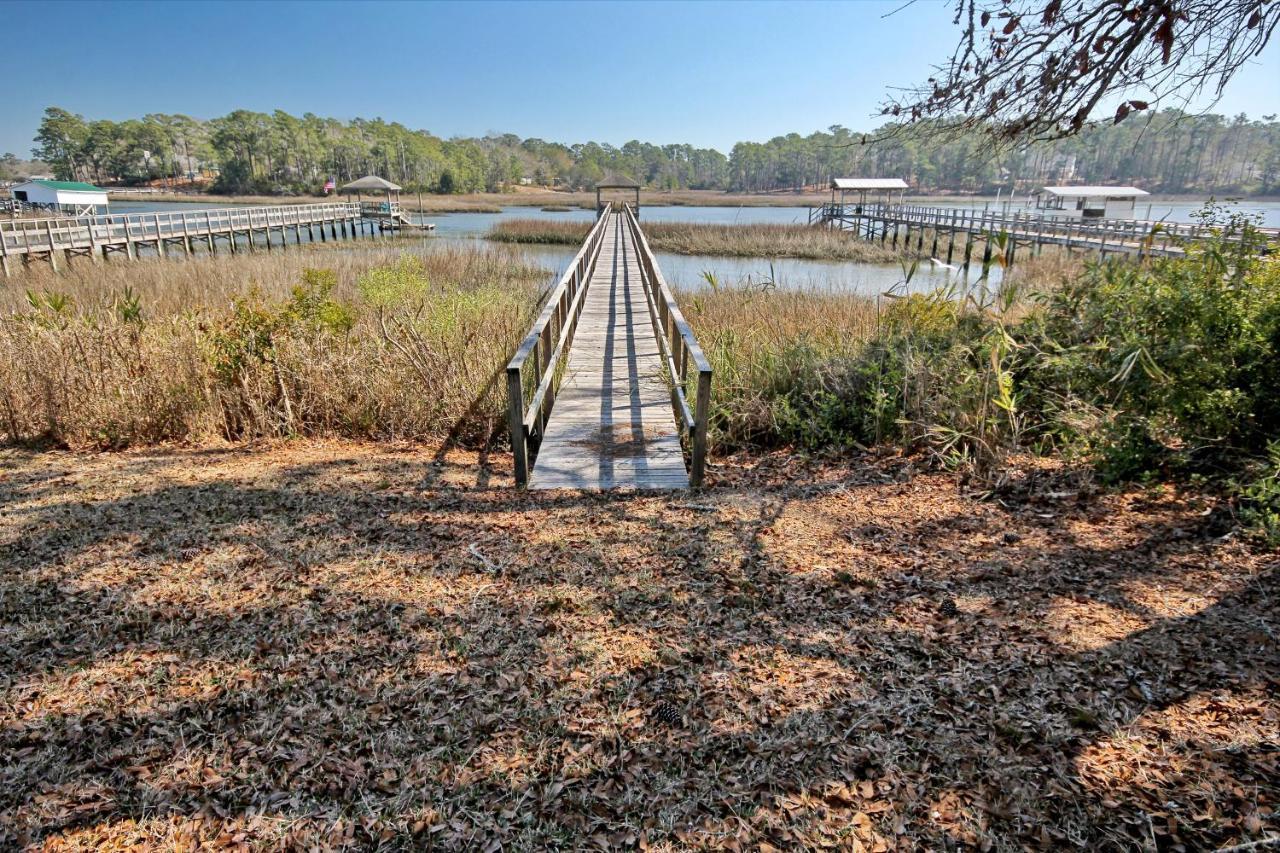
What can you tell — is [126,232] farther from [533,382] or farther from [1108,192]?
[1108,192]

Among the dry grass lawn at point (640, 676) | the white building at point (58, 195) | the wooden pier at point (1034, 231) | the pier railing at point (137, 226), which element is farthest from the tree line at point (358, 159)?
the dry grass lawn at point (640, 676)

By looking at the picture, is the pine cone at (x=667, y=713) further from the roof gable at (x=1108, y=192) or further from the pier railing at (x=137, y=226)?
the roof gable at (x=1108, y=192)

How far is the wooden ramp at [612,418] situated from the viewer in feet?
17.6

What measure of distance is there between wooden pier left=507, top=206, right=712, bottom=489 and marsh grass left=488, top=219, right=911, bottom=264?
26.2m

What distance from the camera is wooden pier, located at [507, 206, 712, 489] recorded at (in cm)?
514

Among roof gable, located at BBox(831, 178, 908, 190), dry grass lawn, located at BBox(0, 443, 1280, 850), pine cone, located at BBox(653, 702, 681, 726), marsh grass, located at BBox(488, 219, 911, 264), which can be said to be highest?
roof gable, located at BBox(831, 178, 908, 190)

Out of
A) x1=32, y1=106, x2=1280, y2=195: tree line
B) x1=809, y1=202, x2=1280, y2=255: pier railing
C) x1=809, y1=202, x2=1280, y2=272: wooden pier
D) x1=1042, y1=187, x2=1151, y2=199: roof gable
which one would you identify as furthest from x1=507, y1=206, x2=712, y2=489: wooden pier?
x1=32, y1=106, x2=1280, y2=195: tree line

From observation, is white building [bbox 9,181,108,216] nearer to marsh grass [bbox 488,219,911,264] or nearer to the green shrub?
marsh grass [bbox 488,219,911,264]

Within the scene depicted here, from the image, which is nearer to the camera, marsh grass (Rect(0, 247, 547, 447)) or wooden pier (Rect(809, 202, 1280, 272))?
marsh grass (Rect(0, 247, 547, 447))

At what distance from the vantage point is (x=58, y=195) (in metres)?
51.0

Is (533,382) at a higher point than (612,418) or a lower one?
higher

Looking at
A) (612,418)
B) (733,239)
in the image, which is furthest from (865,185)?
(612,418)

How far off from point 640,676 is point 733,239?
36.5 metres

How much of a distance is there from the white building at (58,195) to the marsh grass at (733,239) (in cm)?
3359
